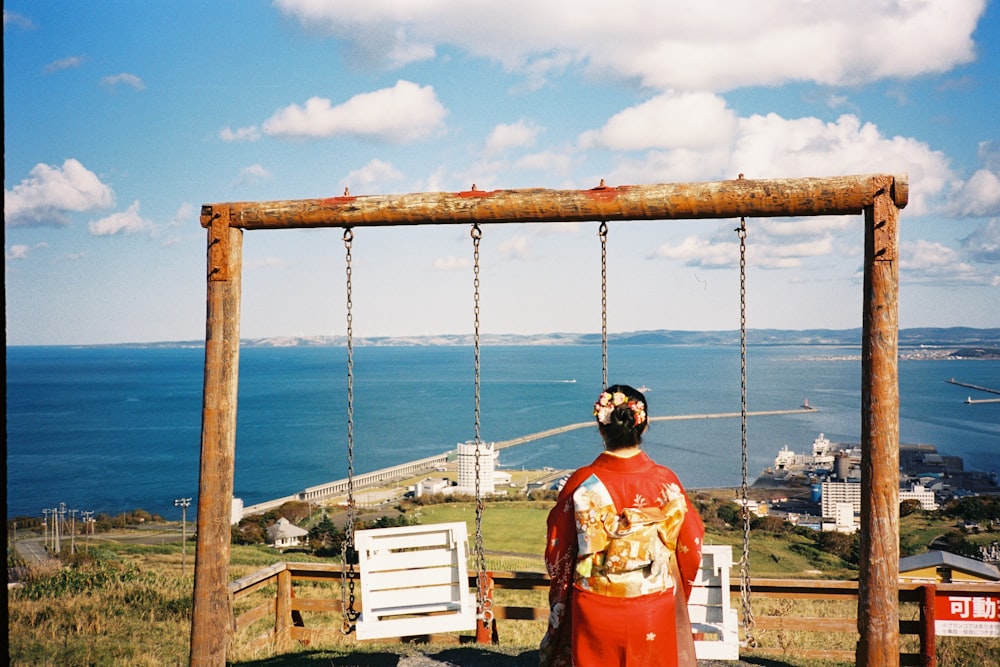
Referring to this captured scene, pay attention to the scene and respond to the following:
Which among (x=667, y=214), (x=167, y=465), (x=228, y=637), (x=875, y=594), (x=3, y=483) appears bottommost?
(x=167, y=465)

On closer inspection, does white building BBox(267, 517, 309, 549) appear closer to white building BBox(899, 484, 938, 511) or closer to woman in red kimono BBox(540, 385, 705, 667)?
woman in red kimono BBox(540, 385, 705, 667)

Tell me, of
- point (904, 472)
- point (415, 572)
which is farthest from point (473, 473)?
point (415, 572)

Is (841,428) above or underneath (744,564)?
underneath

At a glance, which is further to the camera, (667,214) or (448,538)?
(448,538)

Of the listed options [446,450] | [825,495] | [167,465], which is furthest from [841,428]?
[167,465]

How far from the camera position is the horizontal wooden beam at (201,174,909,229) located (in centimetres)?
404

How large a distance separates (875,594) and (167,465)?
69.9 meters

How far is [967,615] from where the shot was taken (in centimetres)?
482

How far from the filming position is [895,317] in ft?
13.0

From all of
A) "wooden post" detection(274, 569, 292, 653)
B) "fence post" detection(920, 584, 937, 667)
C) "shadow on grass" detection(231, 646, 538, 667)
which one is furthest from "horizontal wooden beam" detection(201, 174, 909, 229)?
"shadow on grass" detection(231, 646, 538, 667)

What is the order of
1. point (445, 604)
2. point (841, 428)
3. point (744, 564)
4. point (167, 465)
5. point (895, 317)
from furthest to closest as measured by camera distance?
point (841, 428), point (167, 465), point (445, 604), point (744, 564), point (895, 317)

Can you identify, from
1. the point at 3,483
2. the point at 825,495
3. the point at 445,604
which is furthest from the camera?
the point at 825,495

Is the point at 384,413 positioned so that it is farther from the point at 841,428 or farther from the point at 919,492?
the point at 919,492

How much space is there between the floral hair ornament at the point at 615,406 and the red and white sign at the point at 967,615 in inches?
118
